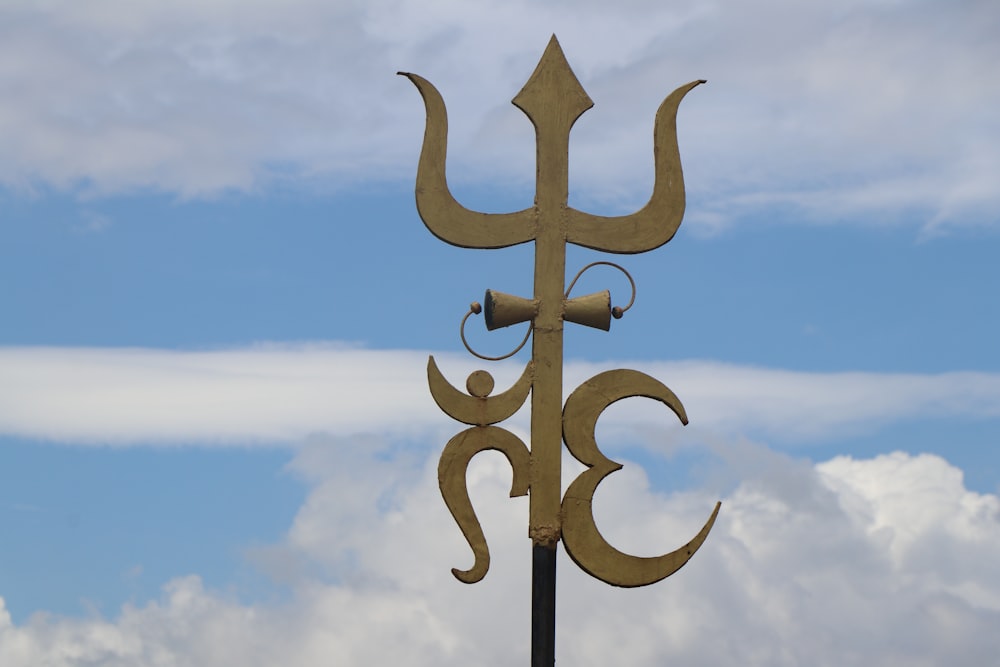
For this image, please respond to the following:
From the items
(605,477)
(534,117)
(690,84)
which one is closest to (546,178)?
(534,117)

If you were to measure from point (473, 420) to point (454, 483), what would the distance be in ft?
1.17

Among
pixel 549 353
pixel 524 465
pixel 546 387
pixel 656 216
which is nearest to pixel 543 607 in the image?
pixel 524 465

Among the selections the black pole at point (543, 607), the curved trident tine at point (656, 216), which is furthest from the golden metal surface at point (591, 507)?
the curved trident tine at point (656, 216)

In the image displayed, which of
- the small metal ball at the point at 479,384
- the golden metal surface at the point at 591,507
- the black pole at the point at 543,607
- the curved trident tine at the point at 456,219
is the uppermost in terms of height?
the curved trident tine at the point at 456,219

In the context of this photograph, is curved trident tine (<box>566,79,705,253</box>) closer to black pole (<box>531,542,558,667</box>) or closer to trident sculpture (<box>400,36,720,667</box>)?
trident sculpture (<box>400,36,720,667</box>)

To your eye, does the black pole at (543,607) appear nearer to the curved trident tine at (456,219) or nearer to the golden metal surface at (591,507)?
the golden metal surface at (591,507)

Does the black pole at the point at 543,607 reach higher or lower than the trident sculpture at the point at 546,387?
lower

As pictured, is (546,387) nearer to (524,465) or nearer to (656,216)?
(524,465)

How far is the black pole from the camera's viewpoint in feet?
30.1

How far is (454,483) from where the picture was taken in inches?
364

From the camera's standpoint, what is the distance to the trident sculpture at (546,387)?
9.22 meters

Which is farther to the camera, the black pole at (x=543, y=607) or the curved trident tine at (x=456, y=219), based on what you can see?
the curved trident tine at (x=456, y=219)

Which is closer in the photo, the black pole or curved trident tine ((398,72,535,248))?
the black pole

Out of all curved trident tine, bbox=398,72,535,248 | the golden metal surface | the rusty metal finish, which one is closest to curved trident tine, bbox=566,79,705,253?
the rusty metal finish
